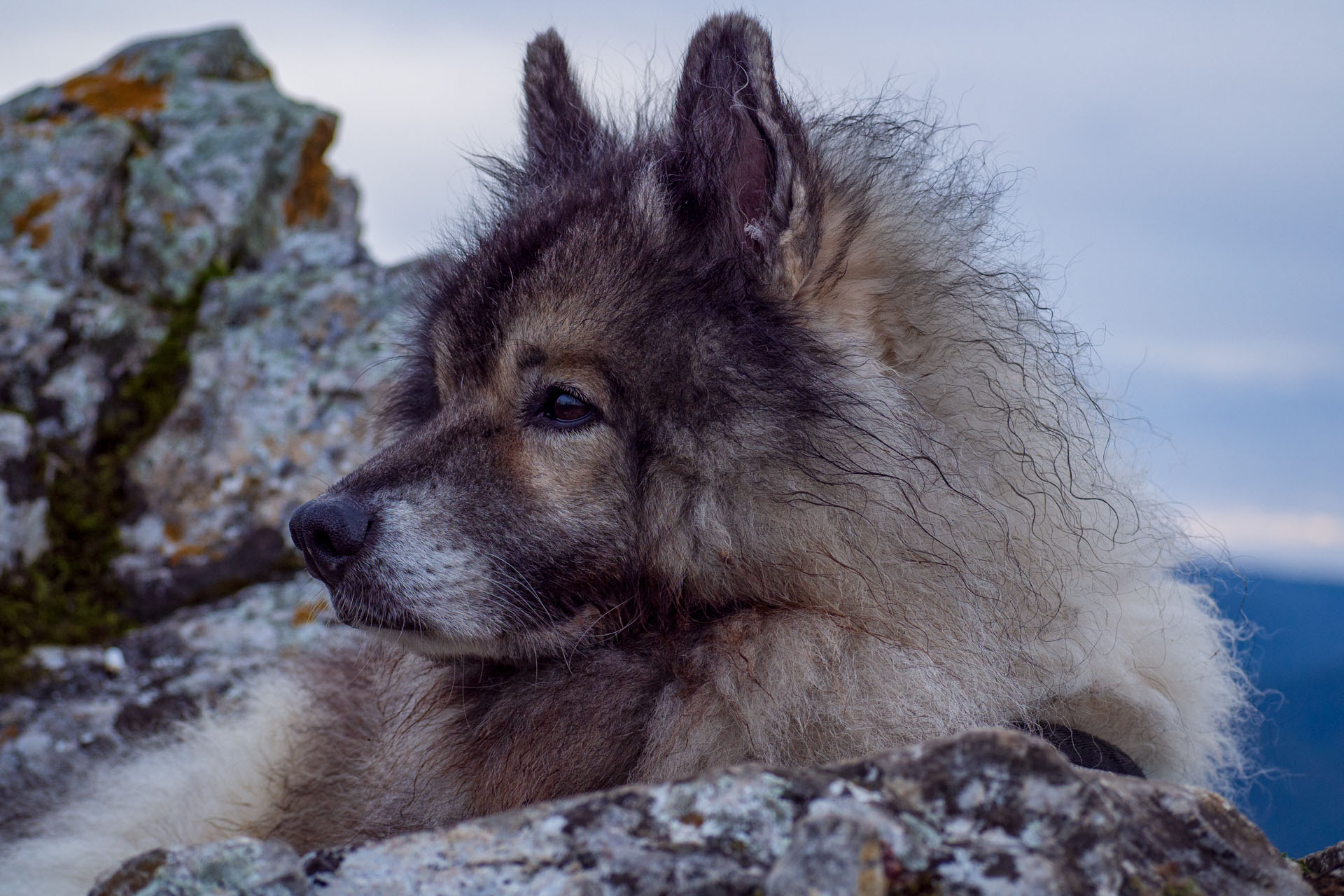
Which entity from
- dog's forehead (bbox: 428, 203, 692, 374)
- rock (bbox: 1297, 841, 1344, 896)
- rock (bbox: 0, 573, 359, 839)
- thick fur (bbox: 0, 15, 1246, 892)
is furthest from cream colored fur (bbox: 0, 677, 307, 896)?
rock (bbox: 1297, 841, 1344, 896)

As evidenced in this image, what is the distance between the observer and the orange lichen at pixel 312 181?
20.1ft

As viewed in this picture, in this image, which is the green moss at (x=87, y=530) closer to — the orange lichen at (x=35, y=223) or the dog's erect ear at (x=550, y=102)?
the orange lichen at (x=35, y=223)

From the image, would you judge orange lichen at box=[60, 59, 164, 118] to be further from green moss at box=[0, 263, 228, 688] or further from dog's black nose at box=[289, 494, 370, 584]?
dog's black nose at box=[289, 494, 370, 584]

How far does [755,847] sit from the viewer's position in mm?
1442

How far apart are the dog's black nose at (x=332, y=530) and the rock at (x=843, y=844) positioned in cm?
88

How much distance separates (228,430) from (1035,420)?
385 cm

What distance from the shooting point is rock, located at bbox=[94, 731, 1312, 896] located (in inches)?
53.6

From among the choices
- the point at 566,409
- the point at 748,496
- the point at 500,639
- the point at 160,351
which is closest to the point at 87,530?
the point at 160,351

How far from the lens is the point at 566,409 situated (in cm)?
248

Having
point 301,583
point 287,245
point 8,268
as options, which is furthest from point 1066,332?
point 8,268

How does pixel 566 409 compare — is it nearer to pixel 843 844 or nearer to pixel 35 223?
pixel 843 844

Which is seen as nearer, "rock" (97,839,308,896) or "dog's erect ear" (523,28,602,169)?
"rock" (97,839,308,896)

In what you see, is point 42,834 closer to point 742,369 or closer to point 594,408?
point 594,408

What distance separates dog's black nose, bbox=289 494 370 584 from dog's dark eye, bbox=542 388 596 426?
19.7 inches
